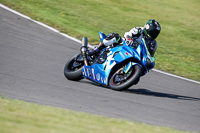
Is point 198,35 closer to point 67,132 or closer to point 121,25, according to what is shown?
point 121,25

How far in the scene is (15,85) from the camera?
23.2ft

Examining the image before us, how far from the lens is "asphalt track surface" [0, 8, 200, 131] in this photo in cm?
639

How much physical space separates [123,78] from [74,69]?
51.4 inches

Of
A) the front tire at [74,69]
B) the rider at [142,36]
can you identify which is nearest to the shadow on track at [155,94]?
the rider at [142,36]

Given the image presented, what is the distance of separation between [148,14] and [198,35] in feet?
9.17

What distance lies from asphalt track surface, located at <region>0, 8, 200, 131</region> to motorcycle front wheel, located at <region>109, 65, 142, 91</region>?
151mm

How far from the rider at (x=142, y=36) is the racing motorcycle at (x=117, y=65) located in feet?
0.37

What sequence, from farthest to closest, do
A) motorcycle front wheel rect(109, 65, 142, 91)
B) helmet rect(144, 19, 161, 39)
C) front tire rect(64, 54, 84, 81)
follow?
1. front tire rect(64, 54, 84, 81)
2. helmet rect(144, 19, 161, 39)
3. motorcycle front wheel rect(109, 65, 142, 91)

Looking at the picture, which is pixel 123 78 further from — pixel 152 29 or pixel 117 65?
pixel 152 29

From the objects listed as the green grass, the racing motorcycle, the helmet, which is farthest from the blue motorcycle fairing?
the green grass

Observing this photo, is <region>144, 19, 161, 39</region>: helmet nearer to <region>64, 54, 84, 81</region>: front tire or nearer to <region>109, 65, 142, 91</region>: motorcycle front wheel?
<region>109, 65, 142, 91</region>: motorcycle front wheel

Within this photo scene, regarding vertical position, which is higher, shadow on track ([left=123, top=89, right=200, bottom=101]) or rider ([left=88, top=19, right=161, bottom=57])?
rider ([left=88, top=19, right=161, bottom=57])

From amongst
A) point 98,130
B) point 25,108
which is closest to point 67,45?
point 25,108

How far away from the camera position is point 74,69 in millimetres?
8406
